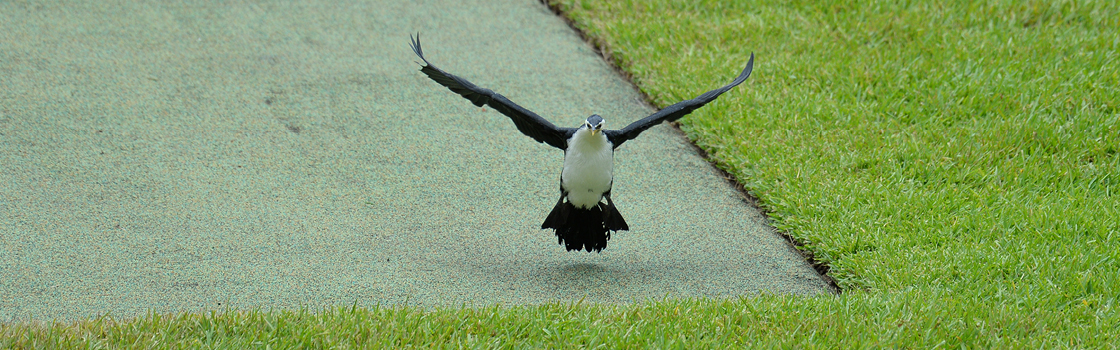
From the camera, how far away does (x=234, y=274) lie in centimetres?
369

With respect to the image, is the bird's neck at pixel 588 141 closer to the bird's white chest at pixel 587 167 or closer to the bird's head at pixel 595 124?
the bird's white chest at pixel 587 167

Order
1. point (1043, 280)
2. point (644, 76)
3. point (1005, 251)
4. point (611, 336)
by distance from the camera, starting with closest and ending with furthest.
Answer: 1. point (611, 336)
2. point (1043, 280)
3. point (1005, 251)
4. point (644, 76)

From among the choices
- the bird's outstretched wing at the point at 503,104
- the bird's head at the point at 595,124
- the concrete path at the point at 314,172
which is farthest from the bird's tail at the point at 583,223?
the bird's head at the point at 595,124

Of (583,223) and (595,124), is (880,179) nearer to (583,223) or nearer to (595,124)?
(583,223)

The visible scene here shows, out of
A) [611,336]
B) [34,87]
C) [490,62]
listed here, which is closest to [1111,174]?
[611,336]

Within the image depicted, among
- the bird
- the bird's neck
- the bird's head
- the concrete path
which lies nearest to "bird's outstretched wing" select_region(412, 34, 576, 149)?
the bird

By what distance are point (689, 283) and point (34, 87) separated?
375cm

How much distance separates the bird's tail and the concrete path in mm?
161

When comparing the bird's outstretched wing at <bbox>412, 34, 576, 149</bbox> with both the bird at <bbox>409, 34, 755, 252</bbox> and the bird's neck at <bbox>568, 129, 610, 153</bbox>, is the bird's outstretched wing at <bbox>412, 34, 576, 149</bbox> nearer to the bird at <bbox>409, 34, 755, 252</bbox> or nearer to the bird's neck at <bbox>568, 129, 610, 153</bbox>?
the bird at <bbox>409, 34, 755, 252</bbox>

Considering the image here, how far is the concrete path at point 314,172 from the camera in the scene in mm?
3719

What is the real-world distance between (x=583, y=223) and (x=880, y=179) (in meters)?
1.64

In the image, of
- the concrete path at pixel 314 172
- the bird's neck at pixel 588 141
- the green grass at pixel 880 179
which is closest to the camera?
the green grass at pixel 880 179

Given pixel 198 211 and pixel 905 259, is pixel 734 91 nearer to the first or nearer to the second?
pixel 905 259

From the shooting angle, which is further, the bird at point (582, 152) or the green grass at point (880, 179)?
the bird at point (582, 152)
